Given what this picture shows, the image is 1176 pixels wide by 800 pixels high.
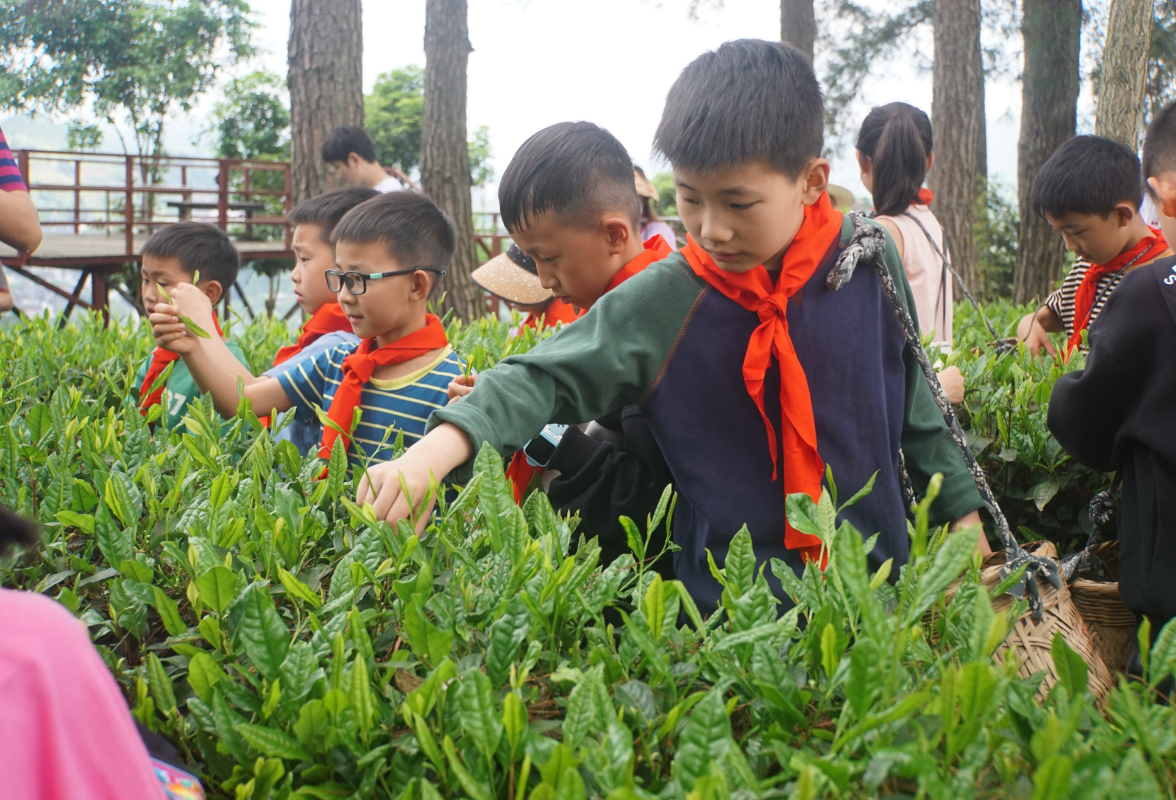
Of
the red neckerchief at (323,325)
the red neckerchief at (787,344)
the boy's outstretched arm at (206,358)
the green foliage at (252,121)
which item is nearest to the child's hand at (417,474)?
the red neckerchief at (787,344)

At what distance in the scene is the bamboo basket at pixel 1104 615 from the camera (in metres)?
2.05

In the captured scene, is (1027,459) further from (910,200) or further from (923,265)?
(910,200)

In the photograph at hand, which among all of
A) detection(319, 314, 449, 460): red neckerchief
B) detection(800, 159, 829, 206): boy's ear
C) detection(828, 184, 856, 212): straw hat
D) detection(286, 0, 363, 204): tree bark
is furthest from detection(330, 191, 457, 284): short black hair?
detection(286, 0, 363, 204): tree bark

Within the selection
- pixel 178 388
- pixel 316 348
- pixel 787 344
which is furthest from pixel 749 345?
pixel 178 388

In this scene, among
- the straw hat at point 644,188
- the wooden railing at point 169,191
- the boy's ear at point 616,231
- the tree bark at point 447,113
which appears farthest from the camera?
the wooden railing at point 169,191

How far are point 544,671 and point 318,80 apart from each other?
7.55 meters

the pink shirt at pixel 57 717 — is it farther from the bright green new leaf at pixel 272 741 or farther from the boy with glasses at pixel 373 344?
the boy with glasses at pixel 373 344

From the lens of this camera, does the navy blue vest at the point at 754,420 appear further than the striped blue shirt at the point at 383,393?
No

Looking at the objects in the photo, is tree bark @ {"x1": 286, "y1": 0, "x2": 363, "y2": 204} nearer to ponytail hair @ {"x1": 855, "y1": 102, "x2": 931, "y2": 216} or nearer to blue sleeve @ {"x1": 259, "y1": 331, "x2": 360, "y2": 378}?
blue sleeve @ {"x1": 259, "y1": 331, "x2": 360, "y2": 378}

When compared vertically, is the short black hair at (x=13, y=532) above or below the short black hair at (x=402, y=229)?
below

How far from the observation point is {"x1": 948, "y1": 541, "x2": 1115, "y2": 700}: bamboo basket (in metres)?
1.36

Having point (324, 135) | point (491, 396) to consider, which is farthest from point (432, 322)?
point (324, 135)

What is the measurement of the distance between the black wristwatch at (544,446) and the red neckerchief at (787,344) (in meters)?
0.47

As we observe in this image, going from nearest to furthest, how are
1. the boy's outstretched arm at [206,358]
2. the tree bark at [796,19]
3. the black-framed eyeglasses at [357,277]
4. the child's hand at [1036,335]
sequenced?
the boy's outstretched arm at [206,358], the black-framed eyeglasses at [357,277], the child's hand at [1036,335], the tree bark at [796,19]
